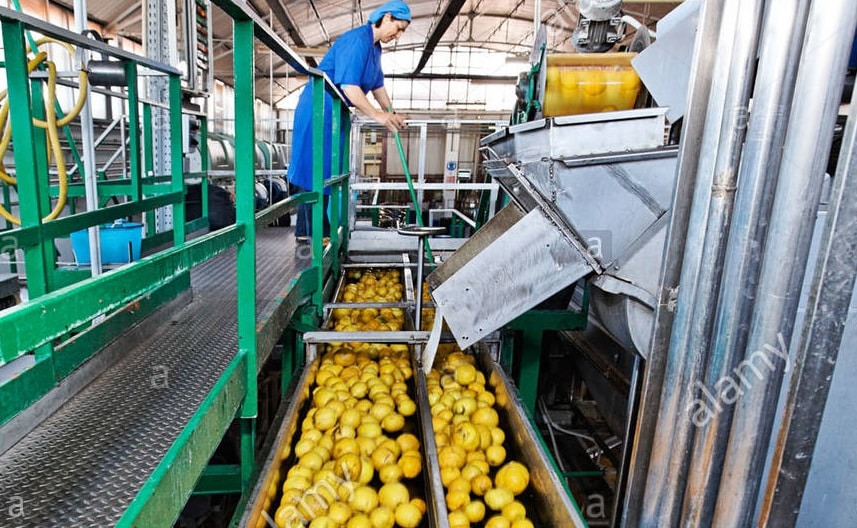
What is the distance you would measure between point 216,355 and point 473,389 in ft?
4.67

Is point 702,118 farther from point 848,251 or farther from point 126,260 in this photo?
point 126,260

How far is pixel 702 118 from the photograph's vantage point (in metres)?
1.49

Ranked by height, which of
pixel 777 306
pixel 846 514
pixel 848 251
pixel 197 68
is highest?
pixel 197 68

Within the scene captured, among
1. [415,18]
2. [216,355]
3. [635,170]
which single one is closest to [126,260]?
[216,355]

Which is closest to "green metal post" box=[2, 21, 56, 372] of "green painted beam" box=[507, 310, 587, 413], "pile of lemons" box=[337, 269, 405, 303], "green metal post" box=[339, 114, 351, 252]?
"pile of lemons" box=[337, 269, 405, 303]

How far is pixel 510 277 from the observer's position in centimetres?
231

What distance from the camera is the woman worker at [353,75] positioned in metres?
3.76

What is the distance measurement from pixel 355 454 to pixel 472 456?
0.54m

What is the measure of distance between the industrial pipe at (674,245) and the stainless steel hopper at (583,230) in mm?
475

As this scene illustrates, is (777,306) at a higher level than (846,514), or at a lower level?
higher

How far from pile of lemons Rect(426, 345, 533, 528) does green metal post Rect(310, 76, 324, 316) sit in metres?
0.98

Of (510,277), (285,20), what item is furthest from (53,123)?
(285,20)
